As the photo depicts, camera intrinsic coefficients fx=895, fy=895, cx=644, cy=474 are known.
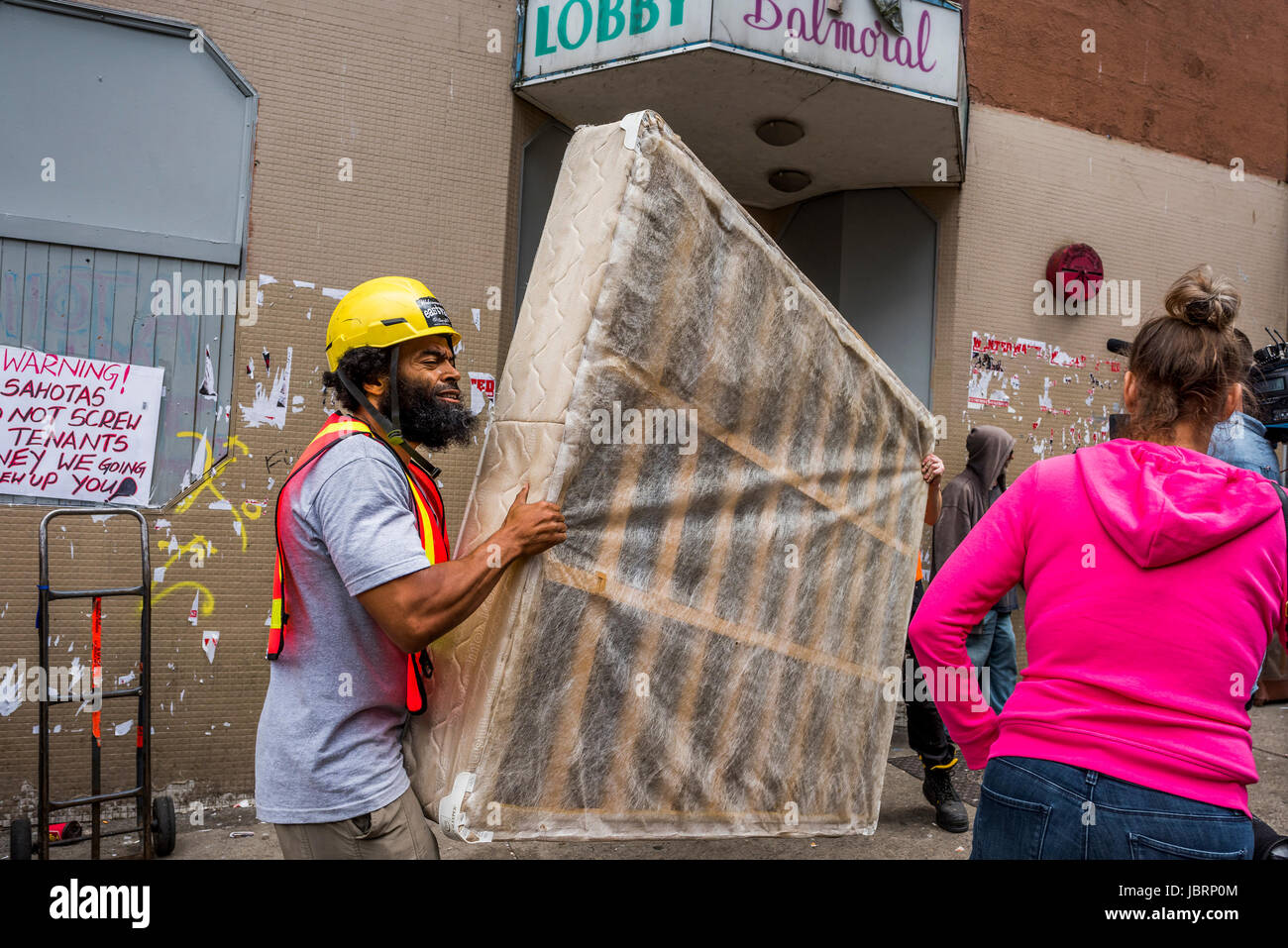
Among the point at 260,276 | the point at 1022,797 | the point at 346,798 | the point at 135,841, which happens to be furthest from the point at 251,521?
the point at 1022,797

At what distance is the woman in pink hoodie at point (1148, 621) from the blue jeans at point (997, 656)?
3.30 m

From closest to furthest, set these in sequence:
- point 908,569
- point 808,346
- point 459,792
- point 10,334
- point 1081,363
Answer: point 459,792, point 808,346, point 908,569, point 10,334, point 1081,363

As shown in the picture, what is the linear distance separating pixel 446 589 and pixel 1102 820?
1282 millimetres

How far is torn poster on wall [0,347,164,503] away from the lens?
4.17 m

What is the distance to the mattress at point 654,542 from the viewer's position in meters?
1.94

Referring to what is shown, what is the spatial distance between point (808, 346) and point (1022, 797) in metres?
1.32

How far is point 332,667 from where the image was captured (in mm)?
1925

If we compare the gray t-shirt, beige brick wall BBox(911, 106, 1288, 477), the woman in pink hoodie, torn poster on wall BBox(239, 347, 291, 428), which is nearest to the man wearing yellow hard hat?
the gray t-shirt

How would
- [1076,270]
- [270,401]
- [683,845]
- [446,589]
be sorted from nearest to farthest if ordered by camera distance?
1. [446,589]
2. [683,845]
3. [270,401]
4. [1076,270]

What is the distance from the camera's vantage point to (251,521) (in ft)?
15.1

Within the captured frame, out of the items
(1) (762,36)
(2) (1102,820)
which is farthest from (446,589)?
(1) (762,36)

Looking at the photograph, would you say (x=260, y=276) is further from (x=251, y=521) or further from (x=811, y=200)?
(x=811, y=200)

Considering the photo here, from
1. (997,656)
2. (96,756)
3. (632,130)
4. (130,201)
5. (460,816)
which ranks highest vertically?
(130,201)

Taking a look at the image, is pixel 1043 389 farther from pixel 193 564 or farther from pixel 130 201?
pixel 130 201
